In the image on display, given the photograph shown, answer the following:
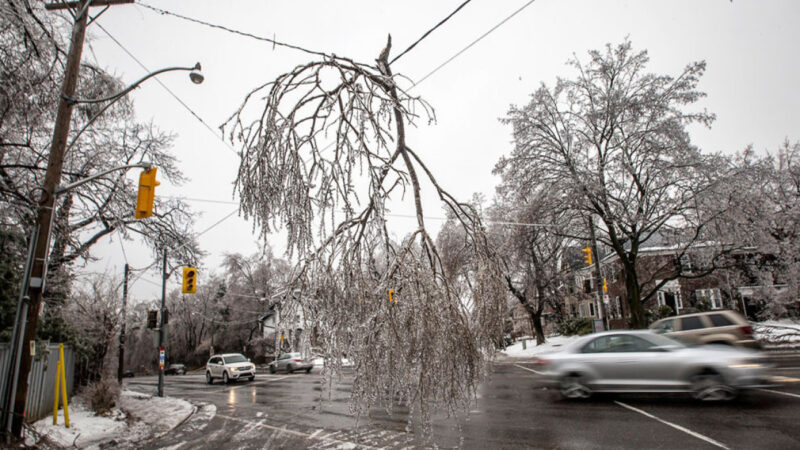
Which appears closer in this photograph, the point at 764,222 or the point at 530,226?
the point at 764,222

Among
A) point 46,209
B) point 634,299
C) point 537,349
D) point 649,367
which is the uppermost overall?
point 46,209

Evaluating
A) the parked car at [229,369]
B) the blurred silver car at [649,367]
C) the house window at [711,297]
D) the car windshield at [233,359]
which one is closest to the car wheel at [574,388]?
the blurred silver car at [649,367]

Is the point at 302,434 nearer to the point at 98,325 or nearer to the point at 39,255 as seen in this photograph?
the point at 39,255

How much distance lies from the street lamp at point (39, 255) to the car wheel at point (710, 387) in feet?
39.7

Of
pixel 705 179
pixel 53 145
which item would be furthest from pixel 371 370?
pixel 705 179

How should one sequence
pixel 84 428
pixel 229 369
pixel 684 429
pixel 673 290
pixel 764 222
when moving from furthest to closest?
1. pixel 673 290
2. pixel 229 369
3. pixel 764 222
4. pixel 84 428
5. pixel 684 429

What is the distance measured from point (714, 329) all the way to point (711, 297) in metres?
26.0

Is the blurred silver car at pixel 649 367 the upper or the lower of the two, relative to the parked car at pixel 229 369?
upper

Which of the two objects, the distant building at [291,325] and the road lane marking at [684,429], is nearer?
the distant building at [291,325]

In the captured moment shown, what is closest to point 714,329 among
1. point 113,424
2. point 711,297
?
point 113,424

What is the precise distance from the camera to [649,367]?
359 inches

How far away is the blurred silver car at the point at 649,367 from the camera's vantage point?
8289mm

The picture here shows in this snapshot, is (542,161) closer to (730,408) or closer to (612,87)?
(612,87)

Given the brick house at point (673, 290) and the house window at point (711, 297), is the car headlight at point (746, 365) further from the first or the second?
the house window at point (711, 297)
